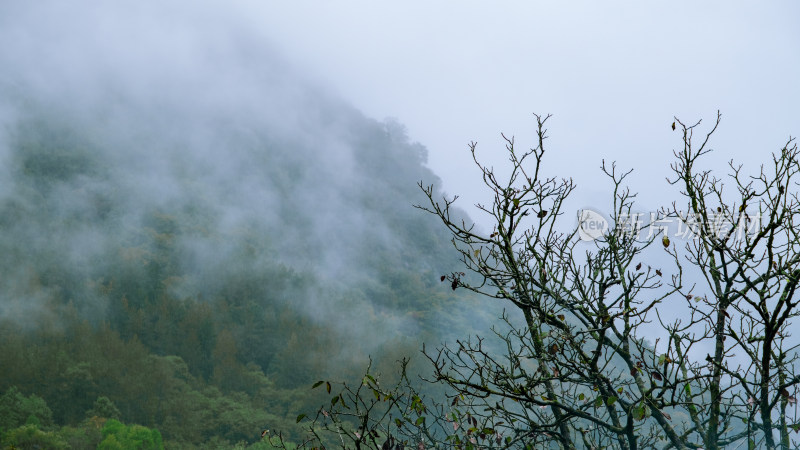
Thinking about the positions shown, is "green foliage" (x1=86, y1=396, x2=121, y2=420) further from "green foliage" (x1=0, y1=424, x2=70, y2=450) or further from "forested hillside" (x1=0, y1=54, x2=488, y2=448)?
"green foliage" (x1=0, y1=424, x2=70, y2=450)

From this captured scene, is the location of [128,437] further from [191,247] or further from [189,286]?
[191,247]

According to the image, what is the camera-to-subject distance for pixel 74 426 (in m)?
15.7

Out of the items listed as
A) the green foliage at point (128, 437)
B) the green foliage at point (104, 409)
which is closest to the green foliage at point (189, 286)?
the green foliage at point (104, 409)

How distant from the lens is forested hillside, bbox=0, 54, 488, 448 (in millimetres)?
17578

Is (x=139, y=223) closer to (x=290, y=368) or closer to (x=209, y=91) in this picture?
(x=290, y=368)

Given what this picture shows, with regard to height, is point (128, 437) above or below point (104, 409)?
below

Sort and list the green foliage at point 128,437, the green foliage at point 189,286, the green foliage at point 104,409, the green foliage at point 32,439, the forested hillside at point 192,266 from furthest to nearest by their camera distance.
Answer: the forested hillside at point 192,266, the green foliage at point 189,286, the green foliage at point 104,409, the green foliage at point 128,437, the green foliage at point 32,439

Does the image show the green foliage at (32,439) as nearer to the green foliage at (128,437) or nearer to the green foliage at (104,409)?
the green foliage at (128,437)

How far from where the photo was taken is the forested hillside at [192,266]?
1758 centimetres

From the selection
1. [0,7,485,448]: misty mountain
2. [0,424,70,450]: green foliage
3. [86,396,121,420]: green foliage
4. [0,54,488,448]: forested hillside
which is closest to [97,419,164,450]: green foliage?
[0,54,488,448]: forested hillside

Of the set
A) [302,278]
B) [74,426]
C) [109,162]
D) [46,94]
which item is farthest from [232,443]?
[46,94]

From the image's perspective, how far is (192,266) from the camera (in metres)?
25.1

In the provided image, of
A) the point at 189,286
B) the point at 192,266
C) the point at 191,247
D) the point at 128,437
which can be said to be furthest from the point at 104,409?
the point at 191,247

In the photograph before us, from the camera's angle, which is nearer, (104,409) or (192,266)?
(104,409)
